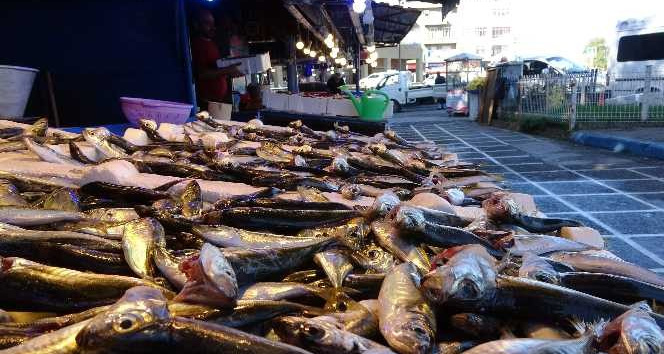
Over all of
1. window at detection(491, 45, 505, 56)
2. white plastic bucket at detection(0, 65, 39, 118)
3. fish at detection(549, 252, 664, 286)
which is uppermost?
window at detection(491, 45, 505, 56)

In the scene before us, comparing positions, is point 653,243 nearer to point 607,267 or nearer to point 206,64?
point 607,267

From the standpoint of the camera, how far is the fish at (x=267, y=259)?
7.10 ft

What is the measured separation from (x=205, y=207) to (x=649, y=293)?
2649 millimetres

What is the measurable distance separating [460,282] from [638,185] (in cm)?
624

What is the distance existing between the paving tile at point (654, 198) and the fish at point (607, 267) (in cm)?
373

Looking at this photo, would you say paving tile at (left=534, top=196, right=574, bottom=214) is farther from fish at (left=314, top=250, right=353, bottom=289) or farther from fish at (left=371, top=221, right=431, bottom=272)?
fish at (left=314, top=250, right=353, bottom=289)

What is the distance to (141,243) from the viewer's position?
228cm

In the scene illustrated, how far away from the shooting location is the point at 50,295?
194cm

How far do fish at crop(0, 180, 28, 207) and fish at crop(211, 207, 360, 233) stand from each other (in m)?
1.34

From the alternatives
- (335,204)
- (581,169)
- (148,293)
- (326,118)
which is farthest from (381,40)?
(148,293)

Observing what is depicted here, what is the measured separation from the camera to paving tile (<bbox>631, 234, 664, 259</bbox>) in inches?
165

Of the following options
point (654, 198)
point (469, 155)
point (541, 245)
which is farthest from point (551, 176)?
point (541, 245)

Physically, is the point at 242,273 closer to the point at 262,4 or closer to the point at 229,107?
the point at 229,107

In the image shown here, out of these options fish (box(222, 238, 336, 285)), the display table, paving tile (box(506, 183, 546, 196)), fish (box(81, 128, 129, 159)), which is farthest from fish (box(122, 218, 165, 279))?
the display table
